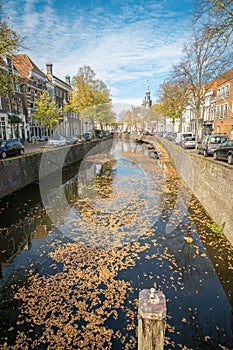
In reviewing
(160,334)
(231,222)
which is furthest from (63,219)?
(160,334)

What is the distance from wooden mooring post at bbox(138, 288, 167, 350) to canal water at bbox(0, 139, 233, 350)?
2283mm

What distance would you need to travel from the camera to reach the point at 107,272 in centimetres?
605

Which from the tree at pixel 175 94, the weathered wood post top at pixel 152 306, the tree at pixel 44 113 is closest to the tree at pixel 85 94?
the tree at pixel 44 113

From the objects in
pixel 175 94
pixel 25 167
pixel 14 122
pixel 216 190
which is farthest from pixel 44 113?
pixel 216 190

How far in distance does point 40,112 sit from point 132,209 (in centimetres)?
2933

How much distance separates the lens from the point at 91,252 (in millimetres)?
7000

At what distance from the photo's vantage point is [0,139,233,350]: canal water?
14.0 ft

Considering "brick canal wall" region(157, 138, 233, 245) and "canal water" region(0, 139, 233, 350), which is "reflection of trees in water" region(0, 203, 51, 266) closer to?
"canal water" region(0, 139, 233, 350)

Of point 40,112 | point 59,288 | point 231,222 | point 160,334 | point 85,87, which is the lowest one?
point 59,288

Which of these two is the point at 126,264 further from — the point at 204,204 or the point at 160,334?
the point at 204,204

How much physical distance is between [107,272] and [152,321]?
4155 millimetres

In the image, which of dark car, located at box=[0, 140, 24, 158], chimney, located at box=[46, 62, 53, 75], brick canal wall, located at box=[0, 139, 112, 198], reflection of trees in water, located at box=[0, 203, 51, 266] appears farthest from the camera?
chimney, located at box=[46, 62, 53, 75]

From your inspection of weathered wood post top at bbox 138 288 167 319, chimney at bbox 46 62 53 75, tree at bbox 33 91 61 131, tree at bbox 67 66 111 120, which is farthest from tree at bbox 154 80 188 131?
chimney at bbox 46 62 53 75

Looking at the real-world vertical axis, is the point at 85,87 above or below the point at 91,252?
above
